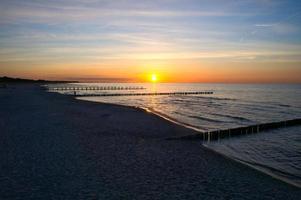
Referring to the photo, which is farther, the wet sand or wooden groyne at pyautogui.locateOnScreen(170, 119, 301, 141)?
wooden groyne at pyautogui.locateOnScreen(170, 119, 301, 141)

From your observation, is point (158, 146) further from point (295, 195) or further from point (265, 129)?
point (265, 129)

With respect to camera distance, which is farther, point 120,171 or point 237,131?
point 237,131

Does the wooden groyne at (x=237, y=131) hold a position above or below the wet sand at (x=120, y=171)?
below

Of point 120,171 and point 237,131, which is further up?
point 120,171

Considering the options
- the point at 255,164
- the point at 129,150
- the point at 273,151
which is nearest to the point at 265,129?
the point at 273,151

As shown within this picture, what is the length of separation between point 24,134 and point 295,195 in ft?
43.2

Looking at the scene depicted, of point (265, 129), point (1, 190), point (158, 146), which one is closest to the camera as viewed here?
point (1, 190)

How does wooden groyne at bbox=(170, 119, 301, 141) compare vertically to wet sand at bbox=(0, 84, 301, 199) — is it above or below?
below

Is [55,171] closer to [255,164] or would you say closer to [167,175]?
[167,175]

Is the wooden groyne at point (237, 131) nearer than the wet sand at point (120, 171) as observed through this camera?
No

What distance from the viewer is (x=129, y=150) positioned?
40.1ft

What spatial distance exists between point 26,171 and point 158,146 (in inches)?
251

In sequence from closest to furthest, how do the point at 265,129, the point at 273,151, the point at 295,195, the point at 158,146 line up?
the point at 295,195
the point at 158,146
the point at 273,151
the point at 265,129

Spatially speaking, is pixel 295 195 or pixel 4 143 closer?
pixel 295 195
